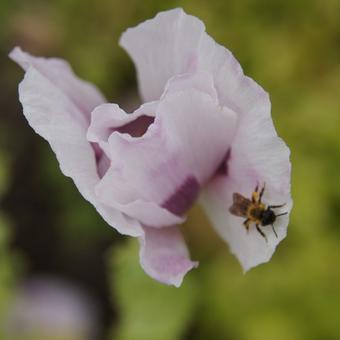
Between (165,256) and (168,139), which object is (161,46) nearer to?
(168,139)

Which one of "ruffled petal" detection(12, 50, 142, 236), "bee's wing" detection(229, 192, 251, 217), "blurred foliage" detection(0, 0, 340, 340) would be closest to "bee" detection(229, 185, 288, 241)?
"bee's wing" detection(229, 192, 251, 217)

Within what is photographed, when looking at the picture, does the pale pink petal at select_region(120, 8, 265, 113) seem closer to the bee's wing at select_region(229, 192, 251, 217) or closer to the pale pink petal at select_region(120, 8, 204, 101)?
the pale pink petal at select_region(120, 8, 204, 101)

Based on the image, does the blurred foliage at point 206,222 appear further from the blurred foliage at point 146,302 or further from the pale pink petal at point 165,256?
the pale pink petal at point 165,256

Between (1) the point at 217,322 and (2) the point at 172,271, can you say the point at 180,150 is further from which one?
(1) the point at 217,322

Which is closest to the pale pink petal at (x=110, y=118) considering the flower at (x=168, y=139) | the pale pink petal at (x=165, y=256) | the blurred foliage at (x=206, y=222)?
the flower at (x=168, y=139)

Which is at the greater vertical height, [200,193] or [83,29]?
[200,193]

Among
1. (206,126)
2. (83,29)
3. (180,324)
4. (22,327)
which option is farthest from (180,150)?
(83,29)

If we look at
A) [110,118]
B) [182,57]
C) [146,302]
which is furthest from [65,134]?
[146,302]
